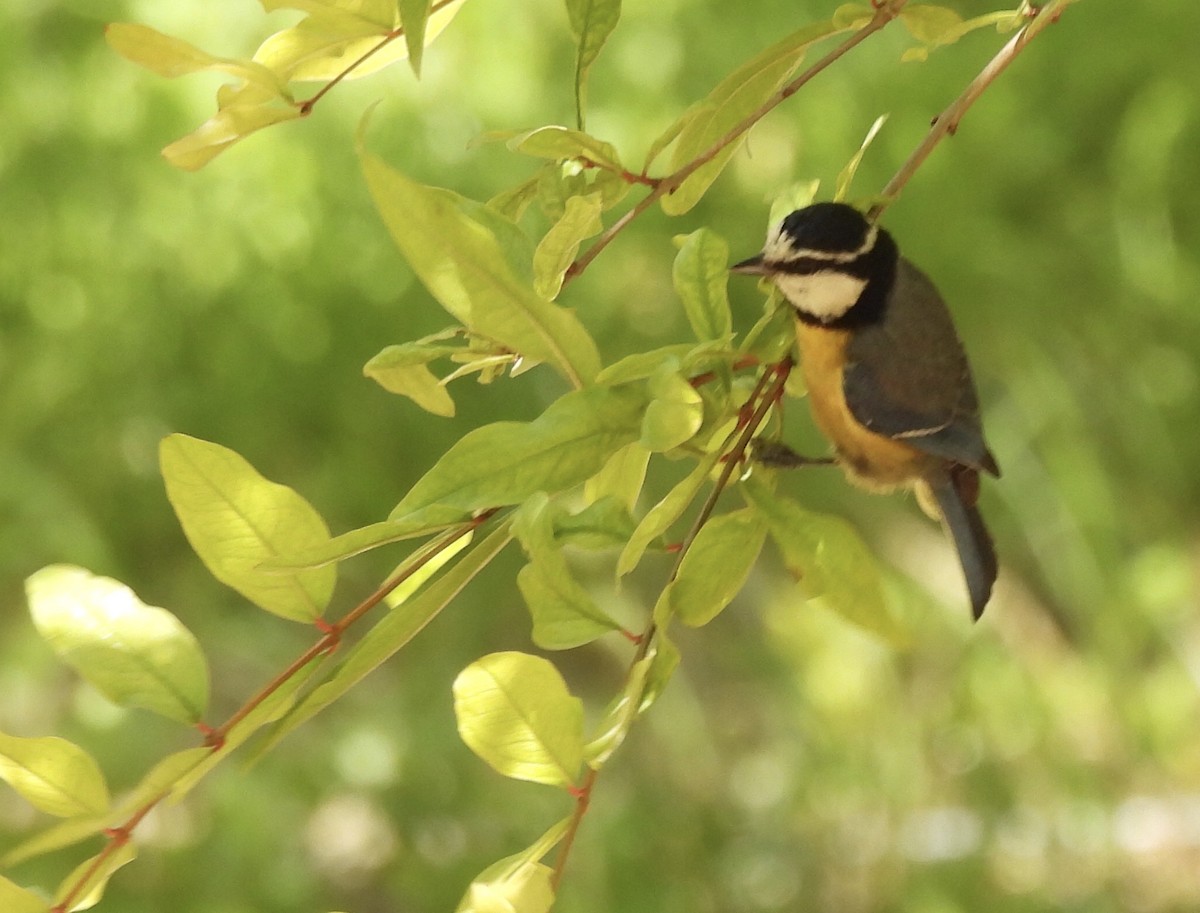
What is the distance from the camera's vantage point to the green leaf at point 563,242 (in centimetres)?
40

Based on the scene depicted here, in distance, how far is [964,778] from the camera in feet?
5.75

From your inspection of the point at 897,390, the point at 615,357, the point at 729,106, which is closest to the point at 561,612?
the point at 729,106

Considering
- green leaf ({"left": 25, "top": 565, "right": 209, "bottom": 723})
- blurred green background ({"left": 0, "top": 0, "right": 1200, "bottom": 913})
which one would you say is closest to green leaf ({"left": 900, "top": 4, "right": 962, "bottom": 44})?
green leaf ({"left": 25, "top": 565, "right": 209, "bottom": 723})

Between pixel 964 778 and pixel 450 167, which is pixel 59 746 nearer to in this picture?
pixel 450 167

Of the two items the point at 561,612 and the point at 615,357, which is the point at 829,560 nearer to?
the point at 561,612

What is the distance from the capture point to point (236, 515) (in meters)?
0.43

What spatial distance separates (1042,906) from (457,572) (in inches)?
56.7

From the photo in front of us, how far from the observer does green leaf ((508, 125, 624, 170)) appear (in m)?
0.41

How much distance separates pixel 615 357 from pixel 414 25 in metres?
1.34

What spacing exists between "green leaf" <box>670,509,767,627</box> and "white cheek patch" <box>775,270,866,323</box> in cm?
22

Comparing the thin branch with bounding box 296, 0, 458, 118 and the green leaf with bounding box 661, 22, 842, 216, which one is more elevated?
the thin branch with bounding box 296, 0, 458, 118

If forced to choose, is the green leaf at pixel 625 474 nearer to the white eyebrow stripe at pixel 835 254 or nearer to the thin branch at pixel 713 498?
the thin branch at pixel 713 498

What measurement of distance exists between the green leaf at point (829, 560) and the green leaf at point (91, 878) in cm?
22

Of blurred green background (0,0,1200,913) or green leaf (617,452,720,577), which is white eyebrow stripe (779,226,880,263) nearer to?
green leaf (617,452,720,577)
